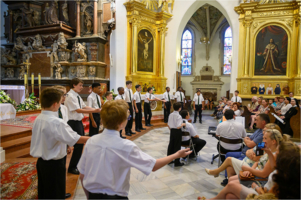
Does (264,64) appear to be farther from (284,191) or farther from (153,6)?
(284,191)

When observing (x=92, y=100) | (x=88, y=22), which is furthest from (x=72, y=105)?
(x=88, y=22)

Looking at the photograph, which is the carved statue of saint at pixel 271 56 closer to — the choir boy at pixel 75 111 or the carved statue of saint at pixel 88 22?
the carved statue of saint at pixel 88 22

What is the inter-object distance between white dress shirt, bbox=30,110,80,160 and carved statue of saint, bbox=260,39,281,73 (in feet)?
37.1

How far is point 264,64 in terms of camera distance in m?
10.5

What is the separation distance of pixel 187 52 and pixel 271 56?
339 inches

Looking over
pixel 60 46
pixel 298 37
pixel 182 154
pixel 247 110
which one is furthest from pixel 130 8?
pixel 182 154

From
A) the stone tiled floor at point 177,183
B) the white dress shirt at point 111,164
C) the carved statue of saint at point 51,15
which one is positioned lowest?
the stone tiled floor at point 177,183

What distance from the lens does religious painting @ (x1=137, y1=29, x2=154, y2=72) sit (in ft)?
33.8

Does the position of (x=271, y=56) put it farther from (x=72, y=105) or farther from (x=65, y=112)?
(x=65, y=112)

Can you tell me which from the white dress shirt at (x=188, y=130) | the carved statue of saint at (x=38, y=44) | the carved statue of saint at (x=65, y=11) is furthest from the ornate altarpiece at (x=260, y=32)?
the carved statue of saint at (x=38, y=44)

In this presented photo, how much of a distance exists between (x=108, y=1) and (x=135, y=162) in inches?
425

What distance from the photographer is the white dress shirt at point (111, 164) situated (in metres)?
1.32

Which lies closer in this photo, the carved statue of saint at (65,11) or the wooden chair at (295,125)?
the wooden chair at (295,125)

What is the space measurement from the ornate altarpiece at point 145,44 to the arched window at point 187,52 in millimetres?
7405
